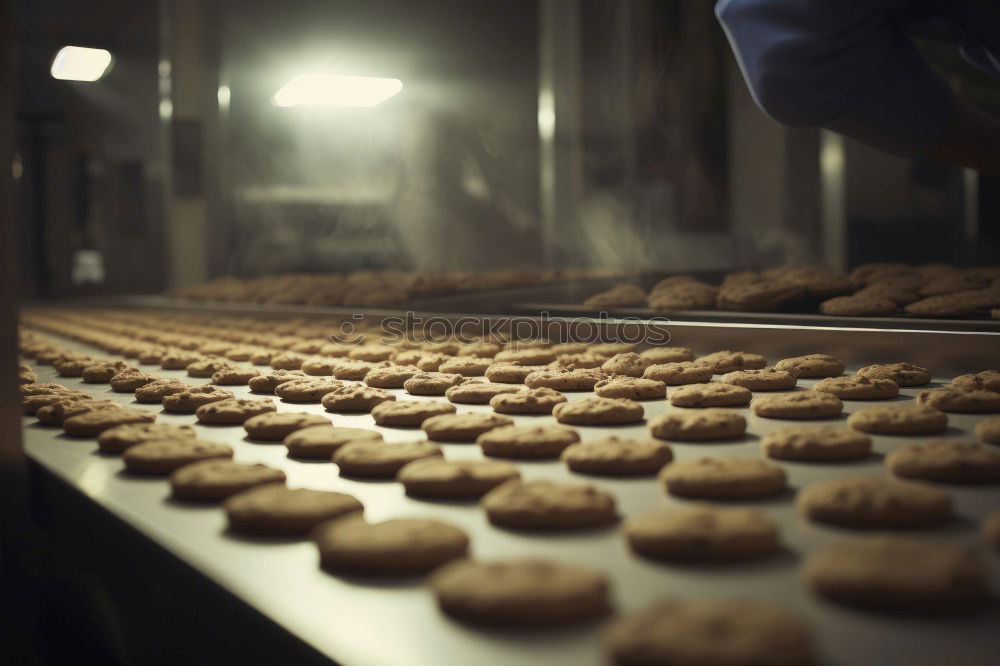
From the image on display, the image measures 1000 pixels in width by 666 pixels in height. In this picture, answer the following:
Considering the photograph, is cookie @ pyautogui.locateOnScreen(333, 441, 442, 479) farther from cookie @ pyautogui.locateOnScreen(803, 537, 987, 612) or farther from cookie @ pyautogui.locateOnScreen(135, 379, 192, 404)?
cookie @ pyautogui.locateOnScreen(135, 379, 192, 404)

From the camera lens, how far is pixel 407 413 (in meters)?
1.16

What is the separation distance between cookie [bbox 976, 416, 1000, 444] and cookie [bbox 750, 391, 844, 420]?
0.19 metres

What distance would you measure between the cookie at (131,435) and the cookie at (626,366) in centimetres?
78

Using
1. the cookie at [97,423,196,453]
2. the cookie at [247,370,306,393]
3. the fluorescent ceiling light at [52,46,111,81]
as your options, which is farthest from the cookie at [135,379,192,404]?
the fluorescent ceiling light at [52,46,111,81]

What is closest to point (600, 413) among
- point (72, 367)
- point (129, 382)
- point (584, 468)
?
point (584, 468)

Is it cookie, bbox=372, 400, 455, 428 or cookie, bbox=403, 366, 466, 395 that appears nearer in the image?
cookie, bbox=372, 400, 455, 428

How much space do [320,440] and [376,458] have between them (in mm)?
128

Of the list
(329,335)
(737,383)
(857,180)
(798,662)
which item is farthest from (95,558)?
(857,180)

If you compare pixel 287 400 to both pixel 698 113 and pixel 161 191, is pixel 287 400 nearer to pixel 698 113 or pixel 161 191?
pixel 698 113

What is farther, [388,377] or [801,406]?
[388,377]

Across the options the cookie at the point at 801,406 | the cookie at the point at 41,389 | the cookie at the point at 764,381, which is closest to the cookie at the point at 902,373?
the cookie at the point at 764,381

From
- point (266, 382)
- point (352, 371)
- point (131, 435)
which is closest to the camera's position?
point (131, 435)

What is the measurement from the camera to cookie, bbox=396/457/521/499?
803mm

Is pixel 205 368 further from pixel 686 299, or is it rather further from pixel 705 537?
pixel 705 537
